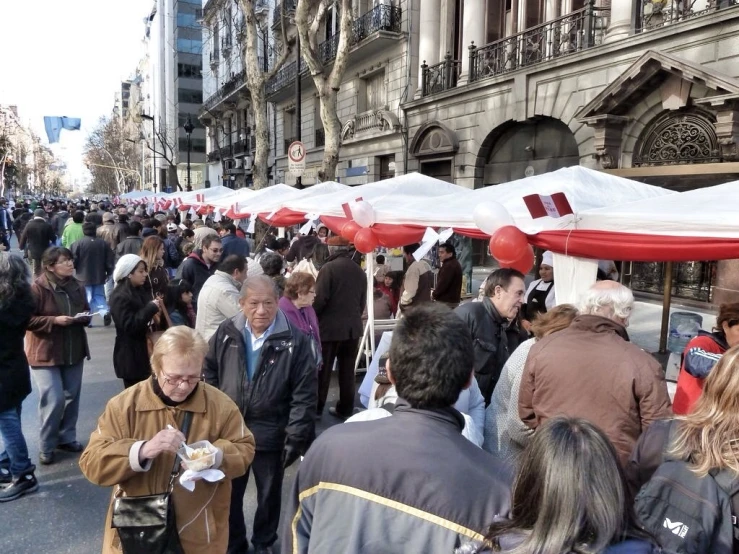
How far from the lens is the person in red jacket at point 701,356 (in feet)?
10.0

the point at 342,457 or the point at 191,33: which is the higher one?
the point at 191,33

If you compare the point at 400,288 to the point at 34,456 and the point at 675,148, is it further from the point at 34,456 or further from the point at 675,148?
the point at 675,148

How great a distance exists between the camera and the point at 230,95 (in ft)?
127

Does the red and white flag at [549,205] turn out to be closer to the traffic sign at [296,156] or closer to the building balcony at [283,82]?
the traffic sign at [296,156]

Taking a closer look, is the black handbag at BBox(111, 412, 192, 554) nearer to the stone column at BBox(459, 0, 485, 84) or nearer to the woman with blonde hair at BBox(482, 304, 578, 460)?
the woman with blonde hair at BBox(482, 304, 578, 460)

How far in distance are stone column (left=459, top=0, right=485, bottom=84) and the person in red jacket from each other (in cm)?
1490

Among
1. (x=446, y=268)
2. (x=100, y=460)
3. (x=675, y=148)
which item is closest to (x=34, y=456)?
(x=100, y=460)

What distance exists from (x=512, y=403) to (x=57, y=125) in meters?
53.5

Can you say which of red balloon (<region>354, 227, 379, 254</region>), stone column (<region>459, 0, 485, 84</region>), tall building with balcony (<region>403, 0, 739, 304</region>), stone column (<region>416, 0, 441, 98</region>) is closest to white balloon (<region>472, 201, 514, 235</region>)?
red balloon (<region>354, 227, 379, 254</region>)

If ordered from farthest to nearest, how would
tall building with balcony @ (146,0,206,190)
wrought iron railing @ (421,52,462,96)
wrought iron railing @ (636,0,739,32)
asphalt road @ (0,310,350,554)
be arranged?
1. tall building with balcony @ (146,0,206,190)
2. wrought iron railing @ (421,52,462,96)
3. wrought iron railing @ (636,0,739,32)
4. asphalt road @ (0,310,350,554)

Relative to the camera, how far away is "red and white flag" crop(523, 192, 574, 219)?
486 centimetres

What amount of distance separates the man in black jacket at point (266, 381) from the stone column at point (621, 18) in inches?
463

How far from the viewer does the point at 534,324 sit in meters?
3.43

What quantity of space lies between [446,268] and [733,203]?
4373 millimetres
